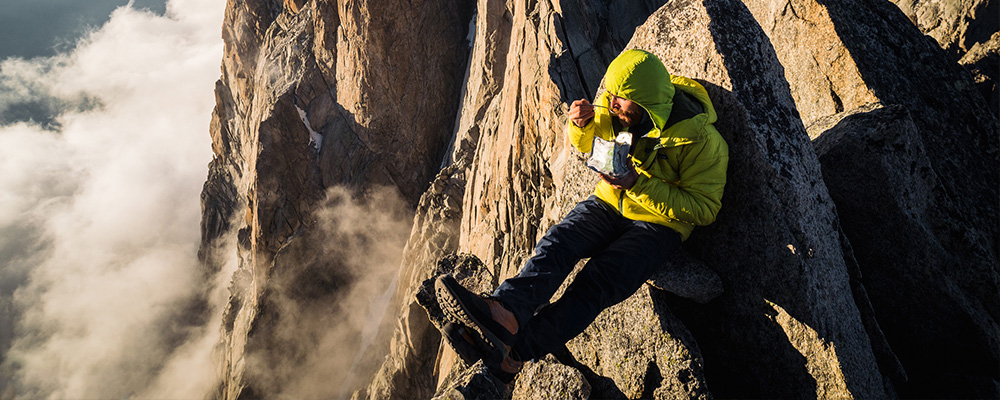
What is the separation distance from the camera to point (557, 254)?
211 inches

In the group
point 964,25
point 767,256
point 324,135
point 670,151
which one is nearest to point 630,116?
point 670,151

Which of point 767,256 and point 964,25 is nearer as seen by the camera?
point 767,256

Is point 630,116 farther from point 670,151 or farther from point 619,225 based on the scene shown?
point 619,225

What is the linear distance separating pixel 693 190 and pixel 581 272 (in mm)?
1628

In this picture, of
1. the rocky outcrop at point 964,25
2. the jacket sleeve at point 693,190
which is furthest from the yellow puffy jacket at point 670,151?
the rocky outcrop at point 964,25

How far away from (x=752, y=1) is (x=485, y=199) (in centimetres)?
1163

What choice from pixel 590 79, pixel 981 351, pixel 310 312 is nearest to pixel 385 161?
pixel 310 312

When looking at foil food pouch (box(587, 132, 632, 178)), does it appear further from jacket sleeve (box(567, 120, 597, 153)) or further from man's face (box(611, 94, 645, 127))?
jacket sleeve (box(567, 120, 597, 153))

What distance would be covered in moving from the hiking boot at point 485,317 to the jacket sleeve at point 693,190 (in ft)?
6.94

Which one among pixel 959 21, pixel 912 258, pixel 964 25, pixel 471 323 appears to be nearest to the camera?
pixel 471 323

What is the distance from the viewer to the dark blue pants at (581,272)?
4.79m

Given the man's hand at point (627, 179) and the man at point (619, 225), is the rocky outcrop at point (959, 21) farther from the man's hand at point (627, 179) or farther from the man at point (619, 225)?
the man's hand at point (627, 179)

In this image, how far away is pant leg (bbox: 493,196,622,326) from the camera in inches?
190

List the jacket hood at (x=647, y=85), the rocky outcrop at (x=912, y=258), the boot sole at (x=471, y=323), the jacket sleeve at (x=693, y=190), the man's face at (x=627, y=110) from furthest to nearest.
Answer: the rocky outcrop at (x=912, y=258) < the man's face at (x=627, y=110) < the jacket sleeve at (x=693, y=190) < the jacket hood at (x=647, y=85) < the boot sole at (x=471, y=323)
